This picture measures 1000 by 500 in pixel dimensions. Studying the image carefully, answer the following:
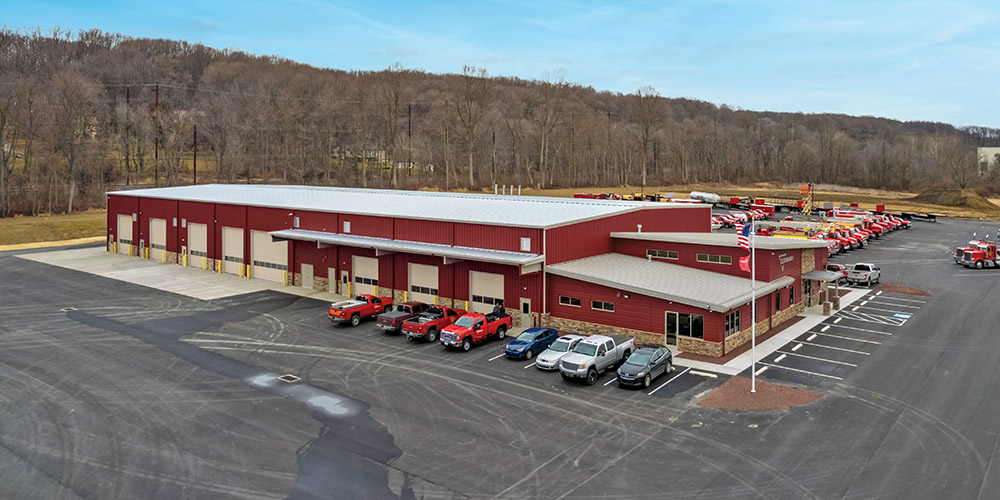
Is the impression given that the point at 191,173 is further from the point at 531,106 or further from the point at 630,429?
the point at 630,429

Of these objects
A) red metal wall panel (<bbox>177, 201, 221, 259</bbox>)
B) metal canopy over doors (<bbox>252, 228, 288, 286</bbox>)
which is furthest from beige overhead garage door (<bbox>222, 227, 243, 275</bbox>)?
metal canopy over doors (<bbox>252, 228, 288, 286</bbox>)

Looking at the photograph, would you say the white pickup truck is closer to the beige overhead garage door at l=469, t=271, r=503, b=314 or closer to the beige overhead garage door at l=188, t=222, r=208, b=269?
the beige overhead garage door at l=469, t=271, r=503, b=314

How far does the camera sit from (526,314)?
3509 cm

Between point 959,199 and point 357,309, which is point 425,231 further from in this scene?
point 959,199

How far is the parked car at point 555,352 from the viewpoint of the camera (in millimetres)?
27219

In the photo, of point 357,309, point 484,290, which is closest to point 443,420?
point 357,309

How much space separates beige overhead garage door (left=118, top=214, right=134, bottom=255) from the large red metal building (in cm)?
1247

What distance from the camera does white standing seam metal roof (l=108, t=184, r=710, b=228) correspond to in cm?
3853

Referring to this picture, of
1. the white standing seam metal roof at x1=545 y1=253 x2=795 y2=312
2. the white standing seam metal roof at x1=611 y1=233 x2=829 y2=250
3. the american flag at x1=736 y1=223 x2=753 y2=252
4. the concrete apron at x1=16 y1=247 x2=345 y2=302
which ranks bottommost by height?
the concrete apron at x1=16 y1=247 x2=345 y2=302

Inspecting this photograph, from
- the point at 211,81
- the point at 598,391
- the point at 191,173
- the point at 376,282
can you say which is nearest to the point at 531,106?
the point at 211,81

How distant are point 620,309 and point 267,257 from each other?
2887 cm

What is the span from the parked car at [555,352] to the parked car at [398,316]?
28.2 feet

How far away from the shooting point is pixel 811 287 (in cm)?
4009

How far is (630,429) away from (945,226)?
3427 inches
